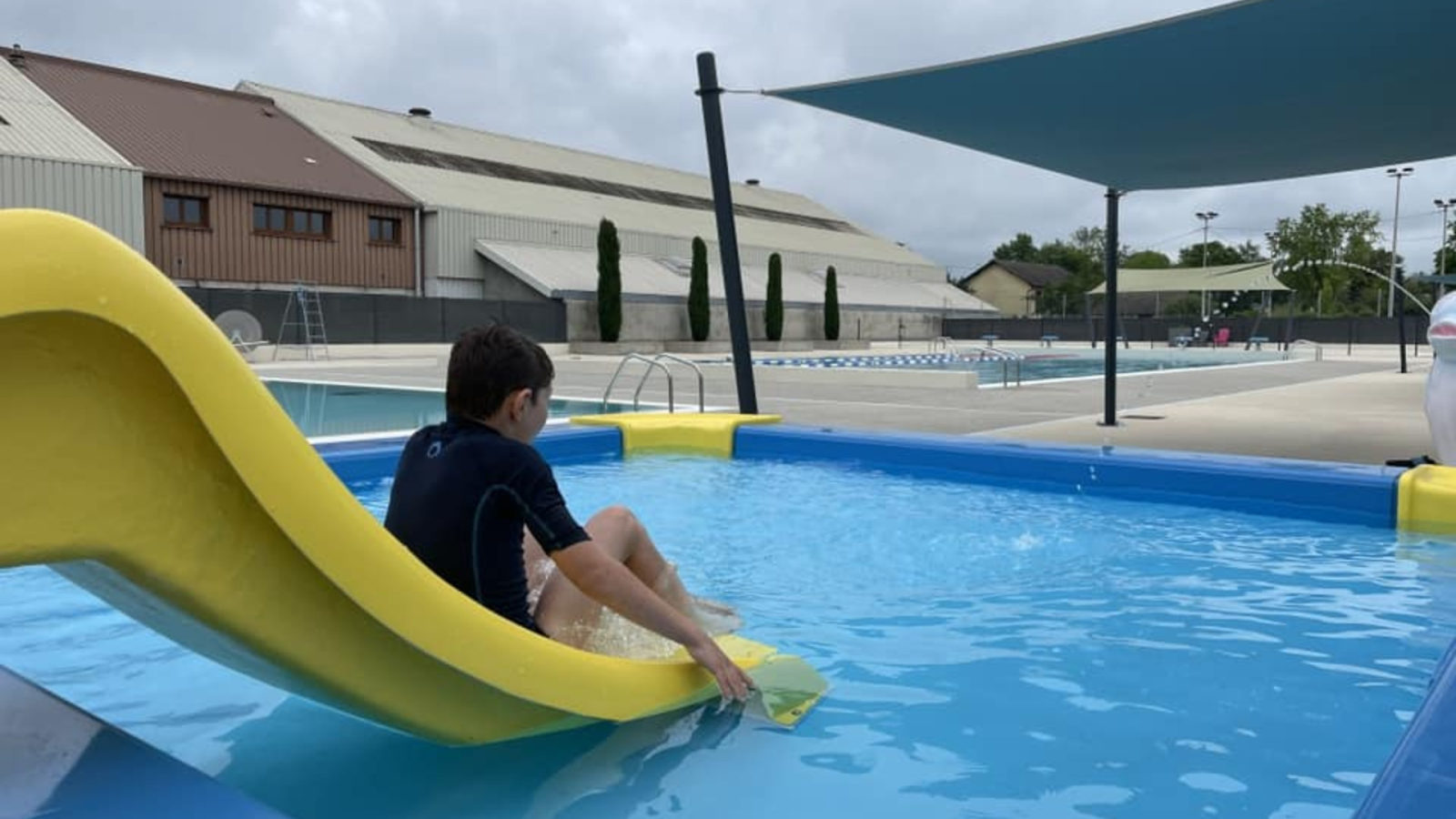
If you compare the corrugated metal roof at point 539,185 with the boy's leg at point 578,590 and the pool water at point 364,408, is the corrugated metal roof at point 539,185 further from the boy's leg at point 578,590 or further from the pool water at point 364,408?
the boy's leg at point 578,590

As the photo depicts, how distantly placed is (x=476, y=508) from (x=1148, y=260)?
95.1 m

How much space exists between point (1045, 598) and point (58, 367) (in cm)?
344

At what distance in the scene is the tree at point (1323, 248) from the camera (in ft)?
220

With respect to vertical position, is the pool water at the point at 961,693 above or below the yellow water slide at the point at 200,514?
below

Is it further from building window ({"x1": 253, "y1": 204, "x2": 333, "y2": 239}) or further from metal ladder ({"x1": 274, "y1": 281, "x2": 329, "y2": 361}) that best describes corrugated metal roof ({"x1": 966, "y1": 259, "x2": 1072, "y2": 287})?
metal ladder ({"x1": 274, "y1": 281, "x2": 329, "y2": 361})

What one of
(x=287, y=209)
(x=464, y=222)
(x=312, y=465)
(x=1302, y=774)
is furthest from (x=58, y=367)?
(x=464, y=222)

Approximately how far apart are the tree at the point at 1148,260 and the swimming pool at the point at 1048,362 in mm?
62066

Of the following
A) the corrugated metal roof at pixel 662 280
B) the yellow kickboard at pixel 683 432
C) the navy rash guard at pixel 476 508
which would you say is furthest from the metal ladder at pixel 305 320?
the navy rash guard at pixel 476 508

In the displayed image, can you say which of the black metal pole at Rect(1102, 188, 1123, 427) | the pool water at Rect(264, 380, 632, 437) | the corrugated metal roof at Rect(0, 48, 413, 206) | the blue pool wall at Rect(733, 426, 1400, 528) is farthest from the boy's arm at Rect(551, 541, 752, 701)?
the corrugated metal roof at Rect(0, 48, 413, 206)

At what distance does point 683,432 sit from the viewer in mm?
7973

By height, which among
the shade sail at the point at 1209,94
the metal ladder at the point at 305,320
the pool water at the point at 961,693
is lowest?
the pool water at the point at 961,693

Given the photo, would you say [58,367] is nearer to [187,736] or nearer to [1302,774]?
[187,736]

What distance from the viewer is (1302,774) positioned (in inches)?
94.3

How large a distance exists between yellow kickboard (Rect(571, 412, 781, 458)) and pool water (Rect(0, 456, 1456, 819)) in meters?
2.61
